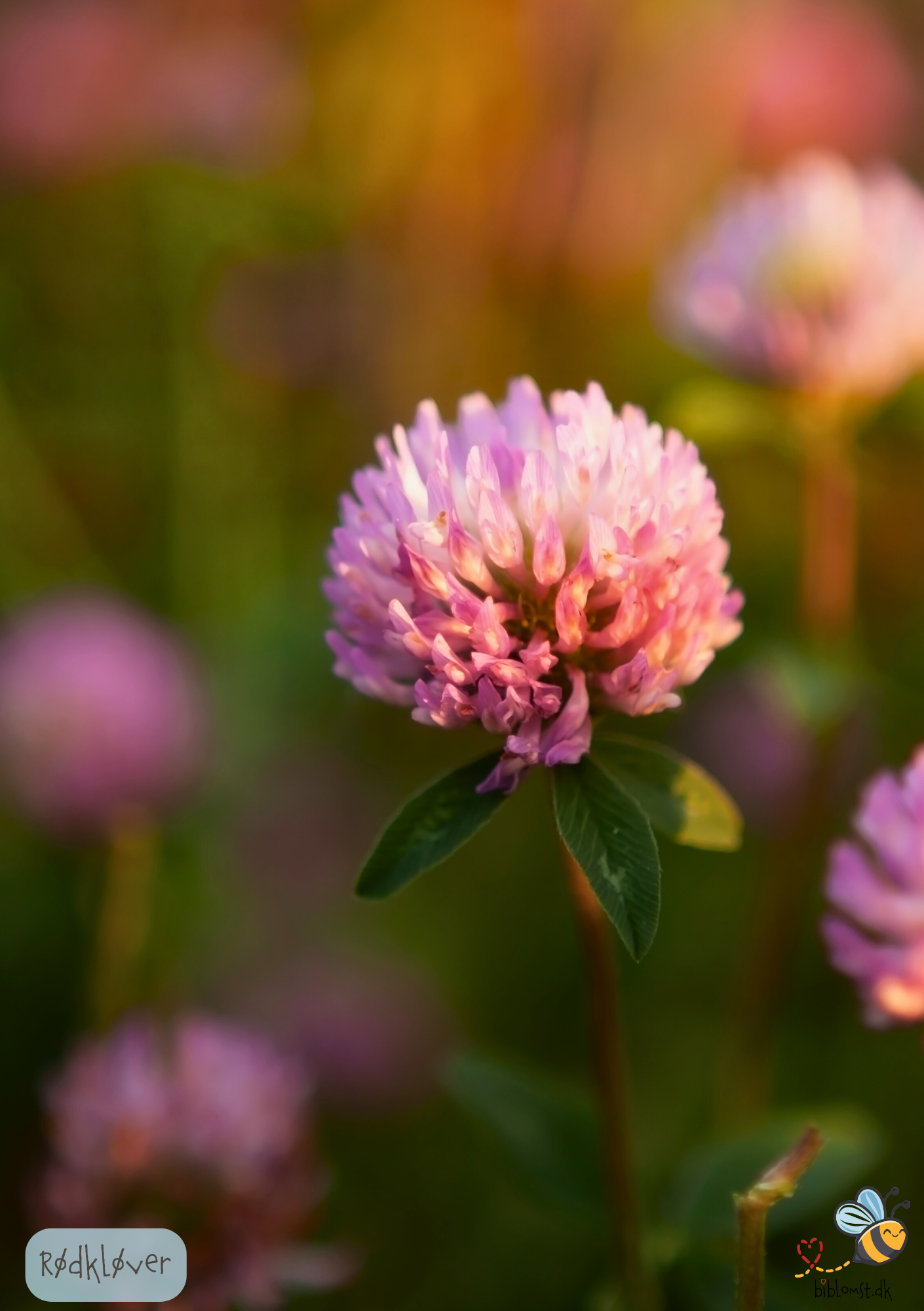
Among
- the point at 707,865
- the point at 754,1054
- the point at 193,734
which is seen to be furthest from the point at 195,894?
the point at 754,1054

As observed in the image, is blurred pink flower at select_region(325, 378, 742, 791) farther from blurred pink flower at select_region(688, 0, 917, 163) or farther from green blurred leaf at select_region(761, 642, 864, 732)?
blurred pink flower at select_region(688, 0, 917, 163)

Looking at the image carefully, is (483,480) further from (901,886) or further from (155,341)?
(155,341)

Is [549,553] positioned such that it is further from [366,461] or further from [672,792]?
[366,461]

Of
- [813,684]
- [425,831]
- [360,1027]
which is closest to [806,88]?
[813,684]

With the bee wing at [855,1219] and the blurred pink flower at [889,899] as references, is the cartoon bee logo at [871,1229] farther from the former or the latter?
the blurred pink flower at [889,899]

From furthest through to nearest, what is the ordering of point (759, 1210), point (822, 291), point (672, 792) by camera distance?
point (822, 291), point (672, 792), point (759, 1210)

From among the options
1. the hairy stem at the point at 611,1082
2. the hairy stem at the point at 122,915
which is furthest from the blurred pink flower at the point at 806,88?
the hairy stem at the point at 611,1082

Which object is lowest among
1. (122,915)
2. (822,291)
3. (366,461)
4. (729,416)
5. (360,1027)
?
(360,1027)

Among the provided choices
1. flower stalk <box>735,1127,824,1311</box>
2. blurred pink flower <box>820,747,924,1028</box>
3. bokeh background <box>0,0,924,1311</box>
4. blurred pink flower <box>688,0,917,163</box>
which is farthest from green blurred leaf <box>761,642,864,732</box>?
blurred pink flower <box>688,0,917,163</box>
